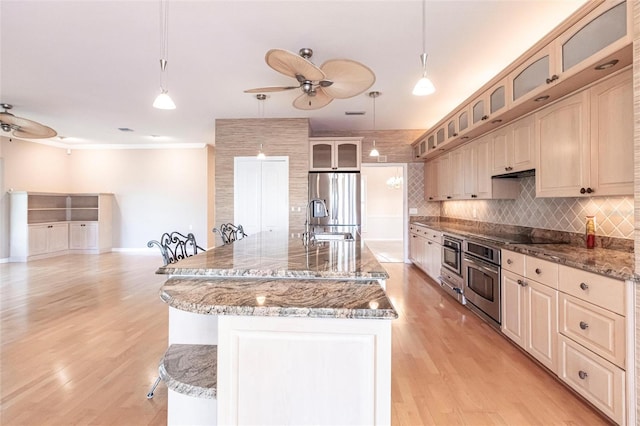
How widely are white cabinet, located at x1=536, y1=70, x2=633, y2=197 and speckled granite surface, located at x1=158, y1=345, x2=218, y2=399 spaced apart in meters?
2.57

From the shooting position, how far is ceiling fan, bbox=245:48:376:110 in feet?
7.45

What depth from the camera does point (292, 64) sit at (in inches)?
91.8

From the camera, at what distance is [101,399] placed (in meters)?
1.96

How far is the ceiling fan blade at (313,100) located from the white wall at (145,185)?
18.1 feet

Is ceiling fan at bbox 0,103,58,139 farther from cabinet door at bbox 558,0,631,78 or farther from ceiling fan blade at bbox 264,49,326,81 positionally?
cabinet door at bbox 558,0,631,78

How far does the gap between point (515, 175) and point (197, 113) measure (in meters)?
4.87

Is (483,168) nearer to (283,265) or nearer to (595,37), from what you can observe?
(595,37)

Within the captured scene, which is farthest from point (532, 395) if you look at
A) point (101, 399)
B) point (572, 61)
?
point (101, 399)

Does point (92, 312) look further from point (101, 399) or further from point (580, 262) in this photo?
point (580, 262)

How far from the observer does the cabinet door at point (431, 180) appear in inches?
226

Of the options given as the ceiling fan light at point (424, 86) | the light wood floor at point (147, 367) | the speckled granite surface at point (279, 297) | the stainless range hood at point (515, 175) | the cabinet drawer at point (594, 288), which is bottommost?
the light wood floor at point (147, 367)

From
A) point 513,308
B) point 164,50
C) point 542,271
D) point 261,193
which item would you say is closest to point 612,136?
point 542,271

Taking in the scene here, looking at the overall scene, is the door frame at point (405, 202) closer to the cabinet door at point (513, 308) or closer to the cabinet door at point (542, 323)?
the cabinet door at point (513, 308)

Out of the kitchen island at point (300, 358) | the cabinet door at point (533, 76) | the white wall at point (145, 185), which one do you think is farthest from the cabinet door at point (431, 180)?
the white wall at point (145, 185)
